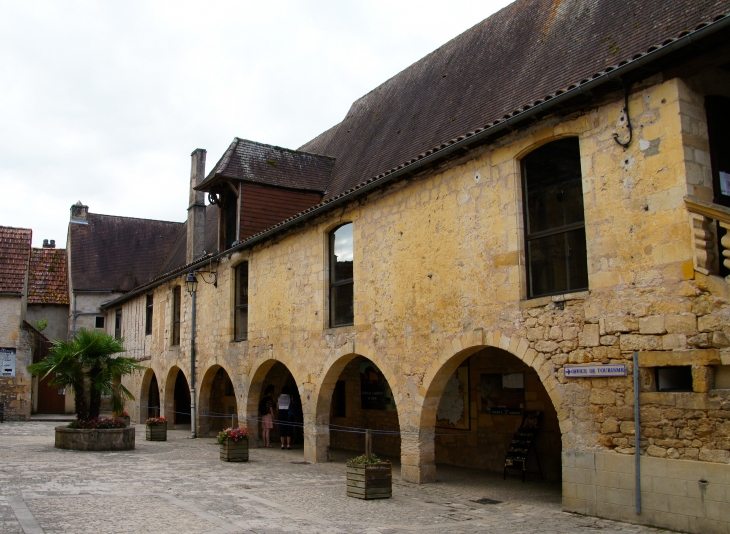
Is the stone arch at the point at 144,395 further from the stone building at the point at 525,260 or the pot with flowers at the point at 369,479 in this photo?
the pot with flowers at the point at 369,479

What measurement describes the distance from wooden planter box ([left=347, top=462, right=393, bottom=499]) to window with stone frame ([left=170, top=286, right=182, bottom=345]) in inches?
514

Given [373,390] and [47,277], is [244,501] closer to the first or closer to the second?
[373,390]

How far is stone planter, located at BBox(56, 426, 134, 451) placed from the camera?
1434cm

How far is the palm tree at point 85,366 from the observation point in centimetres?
1484

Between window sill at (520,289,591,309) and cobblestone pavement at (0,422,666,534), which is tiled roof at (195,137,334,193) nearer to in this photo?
cobblestone pavement at (0,422,666,534)

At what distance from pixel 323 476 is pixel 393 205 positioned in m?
4.59

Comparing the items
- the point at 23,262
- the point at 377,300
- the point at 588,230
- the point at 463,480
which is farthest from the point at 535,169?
the point at 23,262

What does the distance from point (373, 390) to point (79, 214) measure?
21.7 meters

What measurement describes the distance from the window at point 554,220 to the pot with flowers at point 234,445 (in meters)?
6.87

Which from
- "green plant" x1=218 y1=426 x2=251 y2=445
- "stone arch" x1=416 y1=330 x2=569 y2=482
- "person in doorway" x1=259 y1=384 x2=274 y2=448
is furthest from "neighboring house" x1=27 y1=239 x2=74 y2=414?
"stone arch" x1=416 y1=330 x2=569 y2=482

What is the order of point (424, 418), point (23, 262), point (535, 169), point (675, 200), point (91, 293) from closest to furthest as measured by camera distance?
1. point (675, 200)
2. point (535, 169)
3. point (424, 418)
4. point (23, 262)
5. point (91, 293)

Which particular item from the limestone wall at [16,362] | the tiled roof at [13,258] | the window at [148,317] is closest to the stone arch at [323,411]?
the window at [148,317]

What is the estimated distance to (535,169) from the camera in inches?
351

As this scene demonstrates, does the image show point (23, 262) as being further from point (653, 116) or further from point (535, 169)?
point (653, 116)
